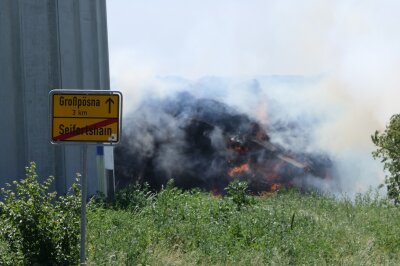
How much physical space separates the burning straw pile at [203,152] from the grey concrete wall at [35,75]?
182 inches

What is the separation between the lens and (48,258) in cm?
817

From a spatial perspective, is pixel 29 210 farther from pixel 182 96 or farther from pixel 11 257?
pixel 182 96

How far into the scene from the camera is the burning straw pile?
56.7 feet

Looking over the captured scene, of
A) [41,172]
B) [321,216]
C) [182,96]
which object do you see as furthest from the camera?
[182,96]

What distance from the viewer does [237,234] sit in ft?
33.1

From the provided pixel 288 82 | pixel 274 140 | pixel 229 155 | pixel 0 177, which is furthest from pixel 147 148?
pixel 0 177

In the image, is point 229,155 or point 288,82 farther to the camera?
point 288,82

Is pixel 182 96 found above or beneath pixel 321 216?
above

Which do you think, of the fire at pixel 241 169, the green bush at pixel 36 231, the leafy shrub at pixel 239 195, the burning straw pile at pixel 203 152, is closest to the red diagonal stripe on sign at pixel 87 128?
the green bush at pixel 36 231

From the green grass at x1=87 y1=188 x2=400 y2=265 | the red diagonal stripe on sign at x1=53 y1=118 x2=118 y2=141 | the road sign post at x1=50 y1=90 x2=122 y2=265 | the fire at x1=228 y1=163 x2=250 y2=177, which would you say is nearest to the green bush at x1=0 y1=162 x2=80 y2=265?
the green grass at x1=87 y1=188 x2=400 y2=265

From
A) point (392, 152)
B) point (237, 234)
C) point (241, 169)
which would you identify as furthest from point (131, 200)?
point (241, 169)

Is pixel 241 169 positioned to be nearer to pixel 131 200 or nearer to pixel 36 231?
pixel 131 200

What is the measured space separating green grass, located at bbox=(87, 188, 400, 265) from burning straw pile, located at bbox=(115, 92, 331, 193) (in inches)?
207

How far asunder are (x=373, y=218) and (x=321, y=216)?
0.78 m
